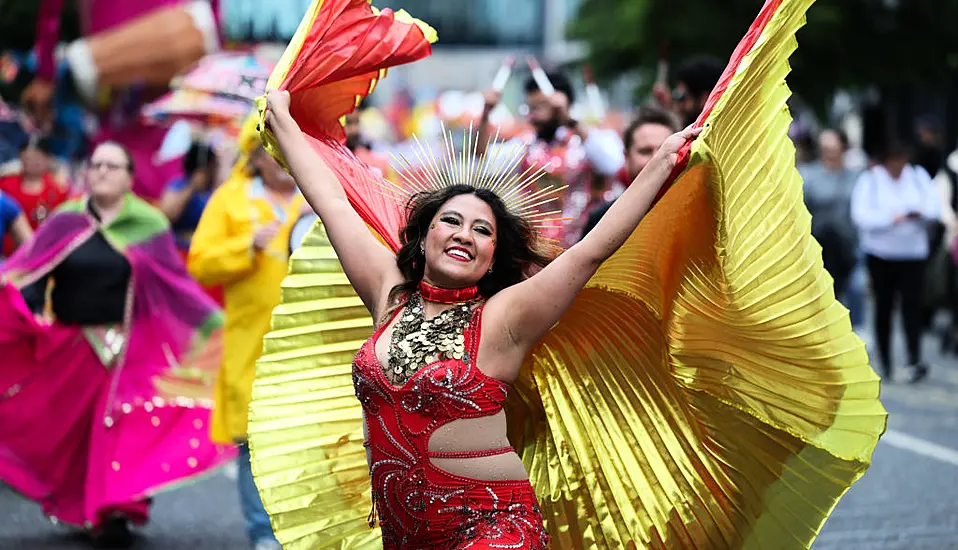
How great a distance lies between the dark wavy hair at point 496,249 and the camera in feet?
13.1

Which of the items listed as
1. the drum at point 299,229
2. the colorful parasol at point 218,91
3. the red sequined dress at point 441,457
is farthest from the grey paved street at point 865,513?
the red sequined dress at point 441,457

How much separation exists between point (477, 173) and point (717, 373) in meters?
0.81

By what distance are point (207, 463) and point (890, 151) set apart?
726 centimetres

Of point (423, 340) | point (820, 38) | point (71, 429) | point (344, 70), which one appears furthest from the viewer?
point (820, 38)

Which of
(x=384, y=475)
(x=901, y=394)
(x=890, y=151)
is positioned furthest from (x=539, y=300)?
(x=890, y=151)

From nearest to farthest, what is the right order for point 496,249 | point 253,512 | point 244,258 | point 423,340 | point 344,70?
point 423,340 → point 496,249 → point 344,70 → point 253,512 → point 244,258

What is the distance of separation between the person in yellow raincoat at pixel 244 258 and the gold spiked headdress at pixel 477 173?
2.60 metres

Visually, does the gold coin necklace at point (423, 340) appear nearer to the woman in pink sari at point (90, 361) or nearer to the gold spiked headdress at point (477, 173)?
the gold spiked headdress at point (477, 173)

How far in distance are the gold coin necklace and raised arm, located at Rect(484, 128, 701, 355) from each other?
0.09 m

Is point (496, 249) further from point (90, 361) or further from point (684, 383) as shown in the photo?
point (90, 361)

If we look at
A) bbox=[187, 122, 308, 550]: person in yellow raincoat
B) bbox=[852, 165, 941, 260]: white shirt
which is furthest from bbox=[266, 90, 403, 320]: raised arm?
bbox=[852, 165, 941, 260]: white shirt

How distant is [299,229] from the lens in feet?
21.2

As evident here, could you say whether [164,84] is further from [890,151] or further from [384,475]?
[384,475]

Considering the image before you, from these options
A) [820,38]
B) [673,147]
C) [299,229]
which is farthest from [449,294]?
[820,38]
